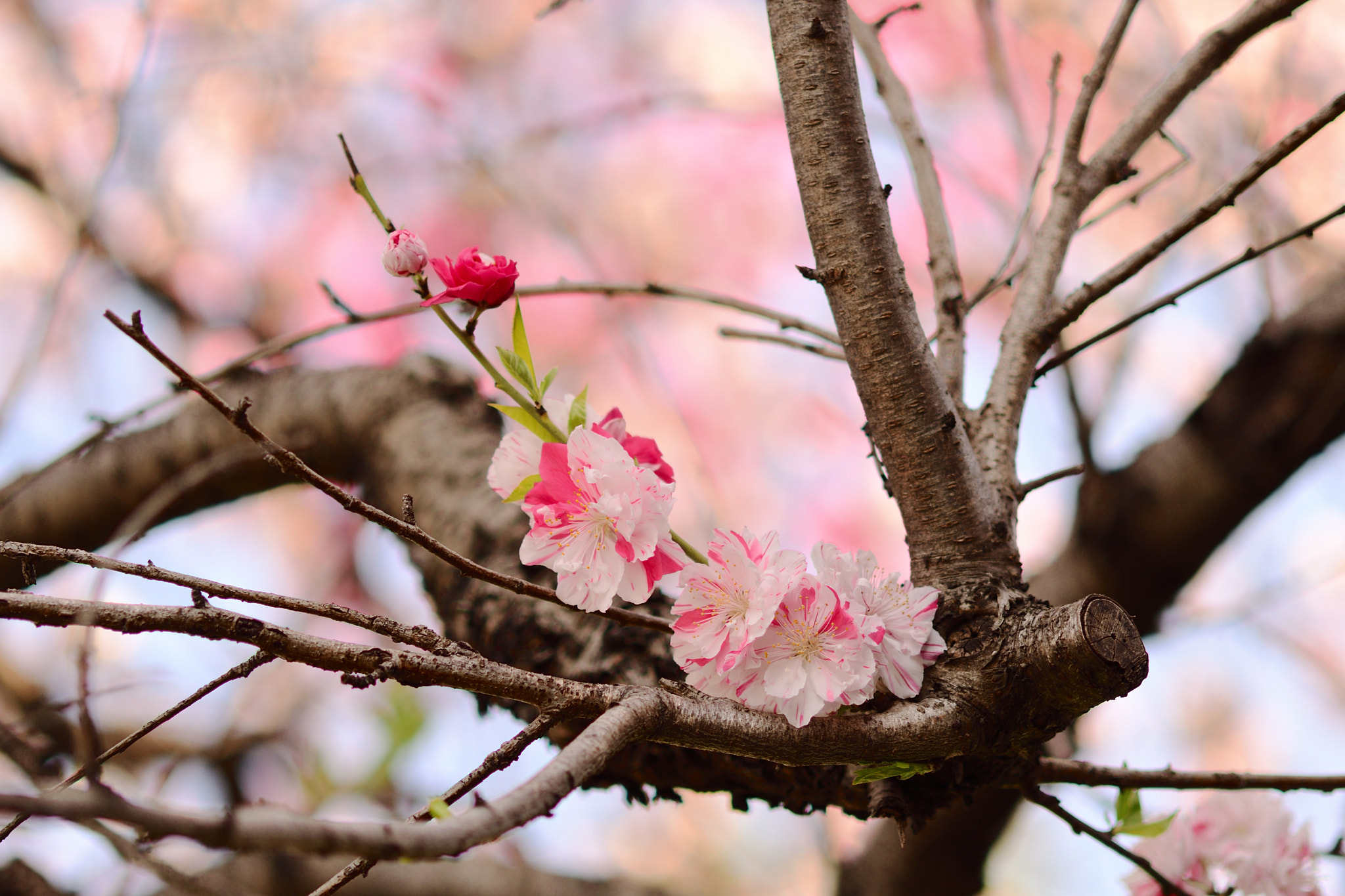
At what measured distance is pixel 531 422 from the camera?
0.62 metres

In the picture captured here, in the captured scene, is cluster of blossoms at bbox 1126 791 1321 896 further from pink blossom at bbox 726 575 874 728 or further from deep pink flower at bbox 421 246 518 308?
deep pink flower at bbox 421 246 518 308

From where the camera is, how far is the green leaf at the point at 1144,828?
71cm

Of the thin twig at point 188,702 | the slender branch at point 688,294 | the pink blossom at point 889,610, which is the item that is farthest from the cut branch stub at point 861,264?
the thin twig at point 188,702

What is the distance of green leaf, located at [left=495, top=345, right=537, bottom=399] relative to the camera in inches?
23.5

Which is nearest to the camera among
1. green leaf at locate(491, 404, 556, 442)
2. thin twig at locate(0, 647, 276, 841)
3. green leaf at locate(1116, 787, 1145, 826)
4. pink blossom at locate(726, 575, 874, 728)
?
thin twig at locate(0, 647, 276, 841)

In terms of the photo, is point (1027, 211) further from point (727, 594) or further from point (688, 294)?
point (727, 594)

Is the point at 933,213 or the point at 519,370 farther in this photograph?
the point at 933,213

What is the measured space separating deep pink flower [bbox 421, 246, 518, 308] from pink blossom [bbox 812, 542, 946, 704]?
27 centimetres

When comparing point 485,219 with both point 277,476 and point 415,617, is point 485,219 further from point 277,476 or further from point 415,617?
point 277,476

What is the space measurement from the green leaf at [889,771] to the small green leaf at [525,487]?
0.29m

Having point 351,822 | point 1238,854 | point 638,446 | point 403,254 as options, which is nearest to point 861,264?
point 638,446

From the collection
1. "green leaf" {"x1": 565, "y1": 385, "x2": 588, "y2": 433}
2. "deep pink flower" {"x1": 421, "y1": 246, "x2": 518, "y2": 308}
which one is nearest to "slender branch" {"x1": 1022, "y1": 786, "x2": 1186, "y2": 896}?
"green leaf" {"x1": 565, "y1": 385, "x2": 588, "y2": 433}

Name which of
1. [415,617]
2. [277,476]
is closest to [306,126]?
[415,617]

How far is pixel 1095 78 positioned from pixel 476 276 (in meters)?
0.56
